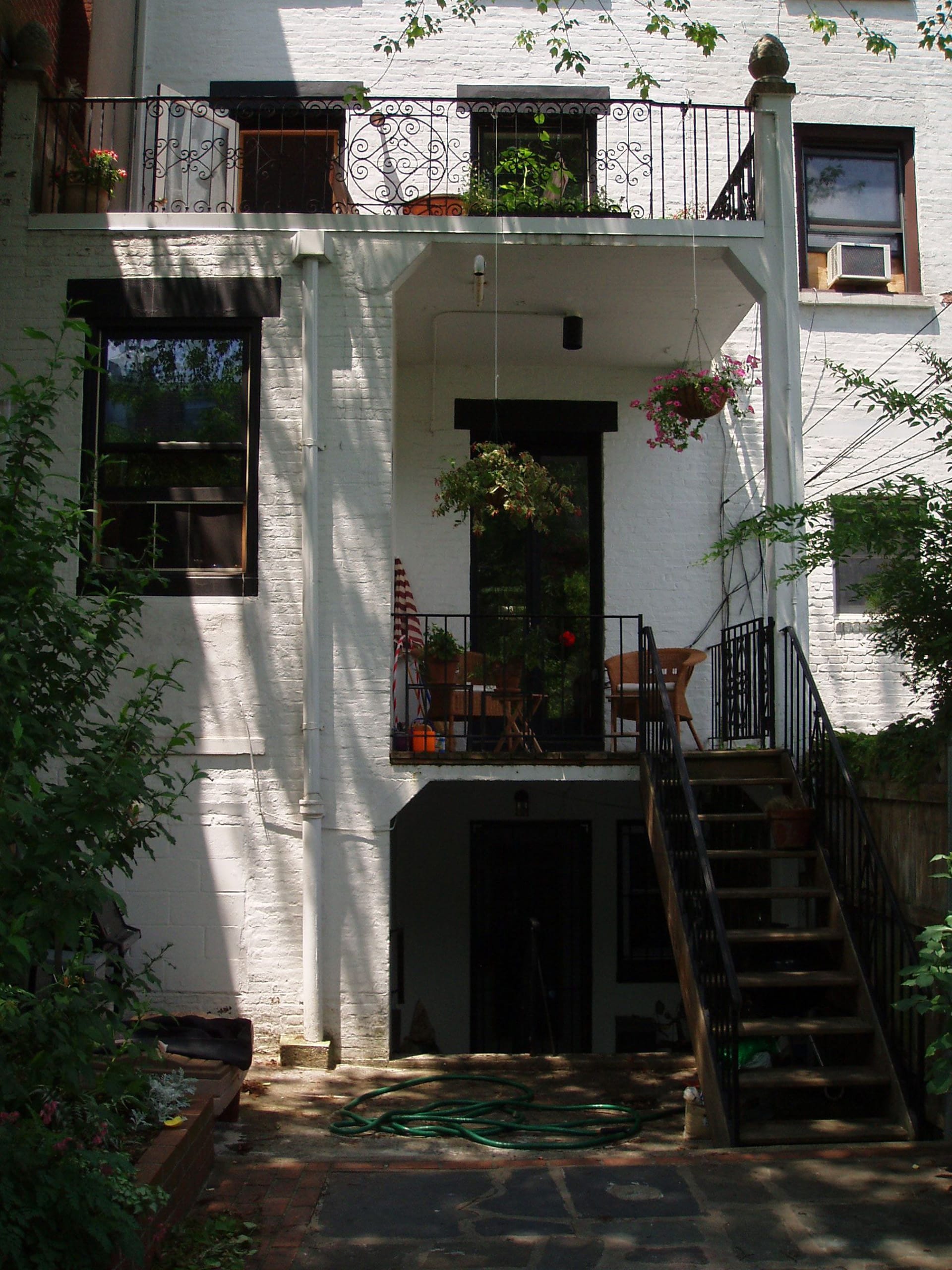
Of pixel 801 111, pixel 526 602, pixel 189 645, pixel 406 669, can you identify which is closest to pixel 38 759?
pixel 189 645

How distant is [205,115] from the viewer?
9.36 meters

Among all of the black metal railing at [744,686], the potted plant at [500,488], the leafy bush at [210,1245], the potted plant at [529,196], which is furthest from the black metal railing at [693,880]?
the potted plant at [529,196]

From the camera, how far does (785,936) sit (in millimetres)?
6824

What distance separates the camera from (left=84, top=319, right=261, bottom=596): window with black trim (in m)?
8.34

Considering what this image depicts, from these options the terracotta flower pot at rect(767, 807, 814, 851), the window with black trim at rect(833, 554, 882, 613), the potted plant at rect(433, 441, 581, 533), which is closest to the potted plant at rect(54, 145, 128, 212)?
Answer: the potted plant at rect(433, 441, 581, 533)

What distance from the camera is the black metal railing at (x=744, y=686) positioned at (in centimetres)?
837

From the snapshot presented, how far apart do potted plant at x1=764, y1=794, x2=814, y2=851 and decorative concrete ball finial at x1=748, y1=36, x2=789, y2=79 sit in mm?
5431

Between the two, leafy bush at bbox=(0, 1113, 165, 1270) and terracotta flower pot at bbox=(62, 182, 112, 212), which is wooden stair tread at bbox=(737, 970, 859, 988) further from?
terracotta flower pot at bbox=(62, 182, 112, 212)

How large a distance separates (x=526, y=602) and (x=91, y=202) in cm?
469

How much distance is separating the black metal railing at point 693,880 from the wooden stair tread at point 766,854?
0.75 ft

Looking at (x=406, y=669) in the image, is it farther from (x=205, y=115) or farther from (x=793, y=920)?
(x=205, y=115)

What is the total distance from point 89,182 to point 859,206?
6.86 metres

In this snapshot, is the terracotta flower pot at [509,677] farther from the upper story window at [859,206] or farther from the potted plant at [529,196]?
the upper story window at [859,206]

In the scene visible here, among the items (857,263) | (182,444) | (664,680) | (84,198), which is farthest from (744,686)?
(84,198)
